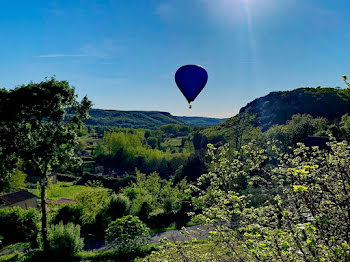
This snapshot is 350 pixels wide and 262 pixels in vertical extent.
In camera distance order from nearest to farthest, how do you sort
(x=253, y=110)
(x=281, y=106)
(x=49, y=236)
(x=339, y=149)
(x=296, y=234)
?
1. (x=296, y=234)
2. (x=339, y=149)
3. (x=49, y=236)
4. (x=281, y=106)
5. (x=253, y=110)

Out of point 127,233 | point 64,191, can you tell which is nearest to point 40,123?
point 127,233

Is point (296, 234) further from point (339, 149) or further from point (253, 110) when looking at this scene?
point (253, 110)

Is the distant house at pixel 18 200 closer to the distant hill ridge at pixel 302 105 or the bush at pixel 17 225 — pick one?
the bush at pixel 17 225

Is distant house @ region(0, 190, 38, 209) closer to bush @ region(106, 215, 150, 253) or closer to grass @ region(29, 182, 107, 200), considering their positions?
grass @ region(29, 182, 107, 200)

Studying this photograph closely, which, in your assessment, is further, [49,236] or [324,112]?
[324,112]

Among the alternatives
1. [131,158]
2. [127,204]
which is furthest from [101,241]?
[131,158]

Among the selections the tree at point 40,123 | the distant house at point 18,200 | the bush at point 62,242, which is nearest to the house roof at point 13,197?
the distant house at point 18,200
